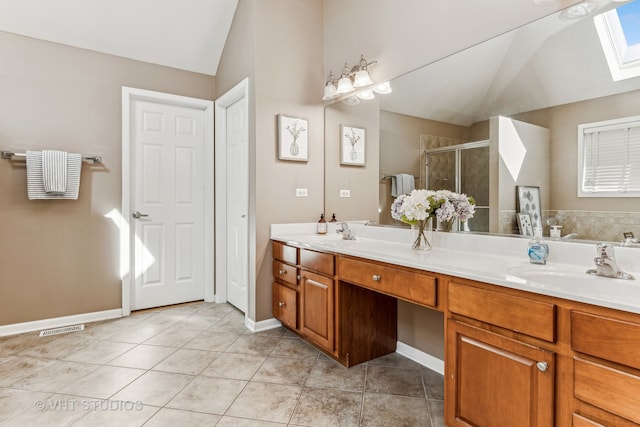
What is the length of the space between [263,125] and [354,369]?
198 centimetres

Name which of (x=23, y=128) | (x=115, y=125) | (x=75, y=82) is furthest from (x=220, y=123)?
(x=23, y=128)

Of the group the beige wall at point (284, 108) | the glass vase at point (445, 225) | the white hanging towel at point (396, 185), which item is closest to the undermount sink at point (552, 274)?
the glass vase at point (445, 225)

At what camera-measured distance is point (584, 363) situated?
105 cm

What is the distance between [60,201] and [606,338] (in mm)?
3655

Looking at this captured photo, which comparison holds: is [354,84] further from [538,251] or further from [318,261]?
[538,251]

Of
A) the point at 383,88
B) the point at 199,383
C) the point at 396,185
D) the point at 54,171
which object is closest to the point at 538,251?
the point at 396,185

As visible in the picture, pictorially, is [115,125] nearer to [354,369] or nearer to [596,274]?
[354,369]

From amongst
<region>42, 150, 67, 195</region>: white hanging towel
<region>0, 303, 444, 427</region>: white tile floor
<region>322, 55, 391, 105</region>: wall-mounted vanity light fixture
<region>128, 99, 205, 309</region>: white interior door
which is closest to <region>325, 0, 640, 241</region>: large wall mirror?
<region>322, 55, 391, 105</region>: wall-mounted vanity light fixture

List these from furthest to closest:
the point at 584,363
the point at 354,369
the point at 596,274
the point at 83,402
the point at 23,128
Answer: the point at 23,128, the point at 354,369, the point at 83,402, the point at 596,274, the point at 584,363

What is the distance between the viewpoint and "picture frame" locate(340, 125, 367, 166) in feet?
9.24

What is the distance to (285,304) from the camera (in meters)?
2.71

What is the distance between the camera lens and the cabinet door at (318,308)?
2.21 meters

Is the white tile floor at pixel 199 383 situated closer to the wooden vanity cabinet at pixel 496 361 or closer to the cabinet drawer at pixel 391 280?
the wooden vanity cabinet at pixel 496 361

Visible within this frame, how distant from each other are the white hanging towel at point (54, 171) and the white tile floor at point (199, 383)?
120 centimetres
